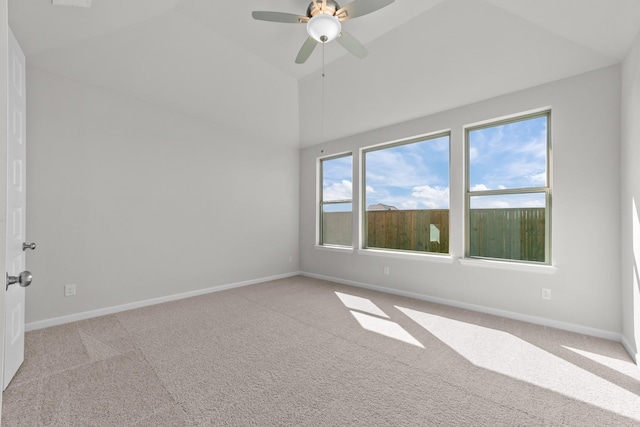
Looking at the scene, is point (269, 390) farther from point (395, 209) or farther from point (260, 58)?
point (260, 58)

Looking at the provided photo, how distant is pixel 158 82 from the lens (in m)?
3.57

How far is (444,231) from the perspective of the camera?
4.03 m

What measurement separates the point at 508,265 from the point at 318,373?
8.17ft

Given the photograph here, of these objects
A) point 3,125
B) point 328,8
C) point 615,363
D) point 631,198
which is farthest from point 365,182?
point 3,125

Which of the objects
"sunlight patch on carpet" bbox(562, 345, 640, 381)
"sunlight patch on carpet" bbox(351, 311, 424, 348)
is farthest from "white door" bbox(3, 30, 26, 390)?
"sunlight patch on carpet" bbox(562, 345, 640, 381)

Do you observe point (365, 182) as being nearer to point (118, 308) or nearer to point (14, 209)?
point (118, 308)

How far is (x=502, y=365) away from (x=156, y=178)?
4.23 m

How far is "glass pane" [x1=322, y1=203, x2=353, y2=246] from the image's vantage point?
17.1 ft

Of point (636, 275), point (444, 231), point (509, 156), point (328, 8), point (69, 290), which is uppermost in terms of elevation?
point (328, 8)

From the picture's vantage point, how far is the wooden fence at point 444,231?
11.0 ft

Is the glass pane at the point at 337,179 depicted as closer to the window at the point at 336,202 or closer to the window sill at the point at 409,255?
the window at the point at 336,202

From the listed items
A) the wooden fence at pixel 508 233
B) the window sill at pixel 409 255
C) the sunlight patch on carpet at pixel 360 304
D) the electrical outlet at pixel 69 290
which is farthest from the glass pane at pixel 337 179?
the electrical outlet at pixel 69 290

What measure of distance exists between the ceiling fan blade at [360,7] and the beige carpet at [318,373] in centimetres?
273

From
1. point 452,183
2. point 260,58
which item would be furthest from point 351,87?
point 452,183
